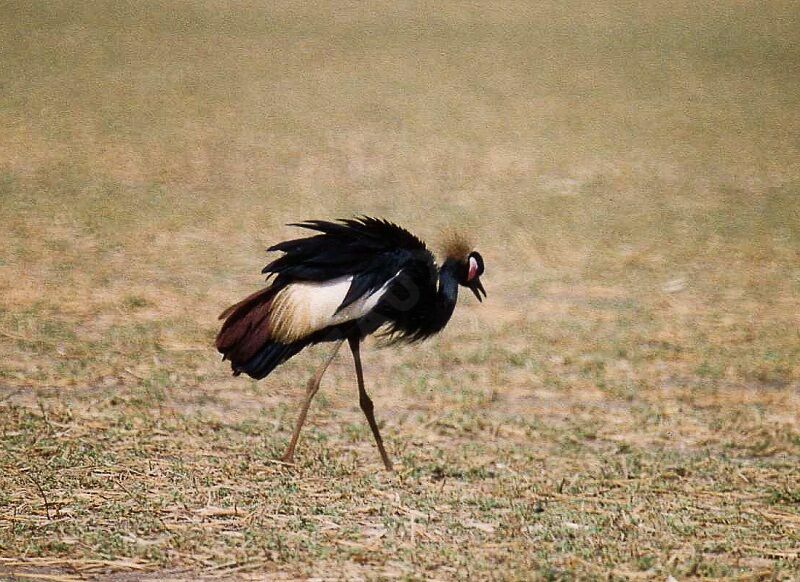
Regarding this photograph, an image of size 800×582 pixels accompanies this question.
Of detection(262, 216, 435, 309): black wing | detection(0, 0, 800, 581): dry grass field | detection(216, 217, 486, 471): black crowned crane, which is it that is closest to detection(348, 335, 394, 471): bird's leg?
detection(216, 217, 486, 471): black crowned crane

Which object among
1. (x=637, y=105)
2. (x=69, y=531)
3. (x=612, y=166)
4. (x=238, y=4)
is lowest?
(x=69, y=531)

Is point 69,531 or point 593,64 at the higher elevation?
point 593,64

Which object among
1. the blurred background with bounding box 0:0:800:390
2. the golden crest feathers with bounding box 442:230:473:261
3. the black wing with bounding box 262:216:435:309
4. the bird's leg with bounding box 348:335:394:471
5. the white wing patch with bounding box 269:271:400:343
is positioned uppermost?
the blurred background with bounding box 0:0:800:390

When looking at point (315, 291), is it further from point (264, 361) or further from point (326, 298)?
point (264, 361)

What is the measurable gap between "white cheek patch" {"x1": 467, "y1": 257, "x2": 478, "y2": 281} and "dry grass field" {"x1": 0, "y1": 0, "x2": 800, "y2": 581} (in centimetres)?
87

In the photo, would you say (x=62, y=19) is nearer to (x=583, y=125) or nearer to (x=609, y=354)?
(x=583, y=125)

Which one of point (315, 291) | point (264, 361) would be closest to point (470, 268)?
point (315, 291)

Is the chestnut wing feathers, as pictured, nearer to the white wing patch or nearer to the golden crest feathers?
the white wing patch

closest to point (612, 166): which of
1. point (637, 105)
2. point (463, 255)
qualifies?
point (637, 105)

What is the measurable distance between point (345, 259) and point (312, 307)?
0.26 meters

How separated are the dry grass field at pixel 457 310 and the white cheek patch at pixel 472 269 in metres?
0.87

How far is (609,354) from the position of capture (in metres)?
8.02

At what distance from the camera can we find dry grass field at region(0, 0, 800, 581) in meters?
4.58

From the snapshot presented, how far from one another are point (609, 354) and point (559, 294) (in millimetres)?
1736
